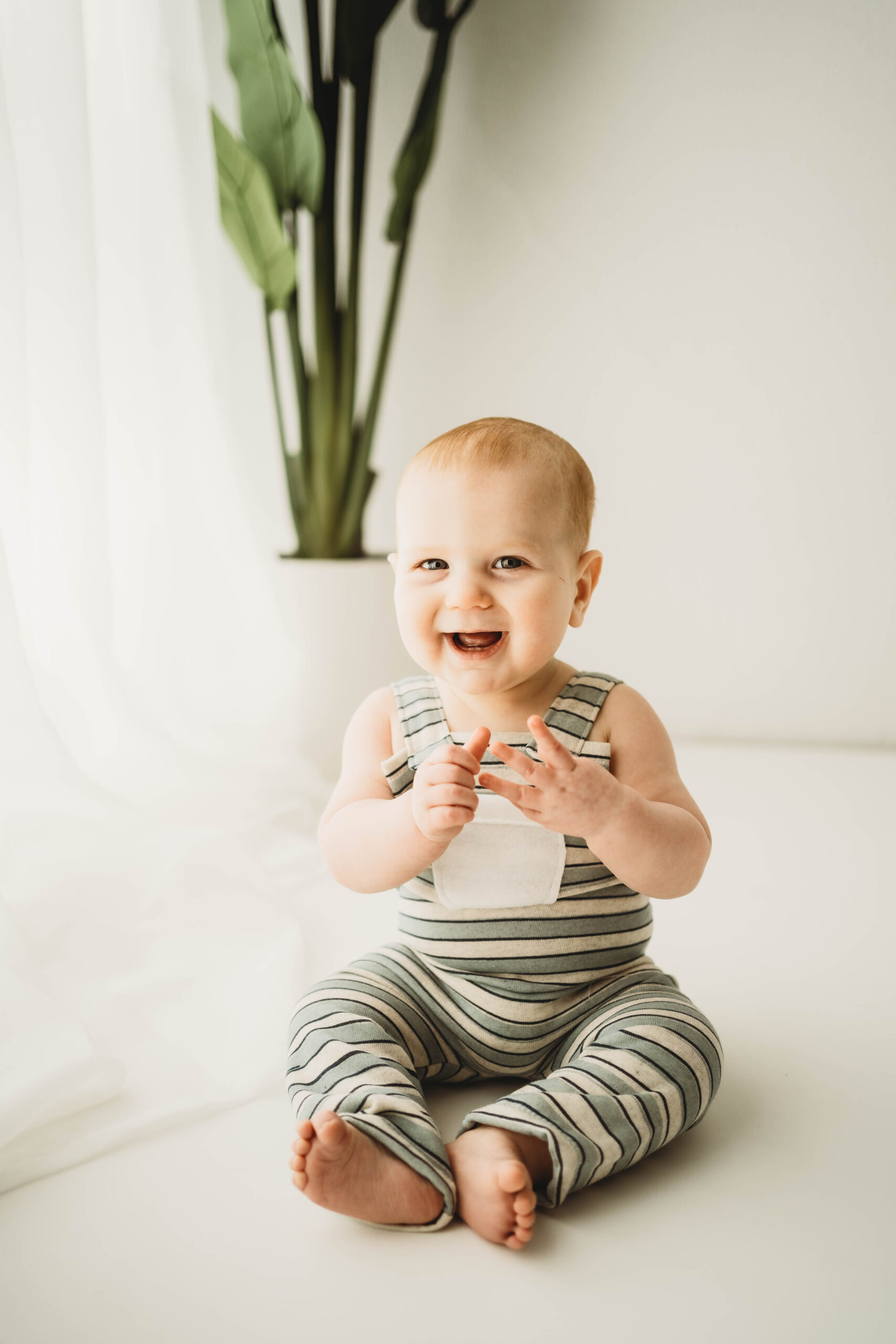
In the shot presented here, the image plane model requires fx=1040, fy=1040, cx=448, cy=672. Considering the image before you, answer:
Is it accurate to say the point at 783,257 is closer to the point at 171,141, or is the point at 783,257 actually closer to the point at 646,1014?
the point at 171,141

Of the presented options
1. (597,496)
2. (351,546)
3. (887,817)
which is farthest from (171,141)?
(887,817)

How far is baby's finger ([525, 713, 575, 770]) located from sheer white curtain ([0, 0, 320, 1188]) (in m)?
0.35

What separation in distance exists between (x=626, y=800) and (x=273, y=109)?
1161 mm

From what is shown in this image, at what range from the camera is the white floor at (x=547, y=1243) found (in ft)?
1.79

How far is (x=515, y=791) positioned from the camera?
Answer: 64 cm

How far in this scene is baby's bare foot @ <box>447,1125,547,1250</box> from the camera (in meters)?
0.57

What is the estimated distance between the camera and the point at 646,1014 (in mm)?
697

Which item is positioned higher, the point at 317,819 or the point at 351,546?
the point at 351,546

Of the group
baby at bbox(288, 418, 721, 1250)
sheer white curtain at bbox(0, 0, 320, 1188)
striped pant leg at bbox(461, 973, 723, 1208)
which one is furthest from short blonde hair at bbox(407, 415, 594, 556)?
sheer white curtain at bbox(0, 0, 320, 1188)

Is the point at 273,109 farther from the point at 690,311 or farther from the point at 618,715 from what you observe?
the point at 618,715

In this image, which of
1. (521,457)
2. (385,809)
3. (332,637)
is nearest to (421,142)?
(332,637)

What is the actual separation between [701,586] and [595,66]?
93 cm

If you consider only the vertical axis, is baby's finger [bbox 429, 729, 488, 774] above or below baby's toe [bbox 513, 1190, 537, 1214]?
above

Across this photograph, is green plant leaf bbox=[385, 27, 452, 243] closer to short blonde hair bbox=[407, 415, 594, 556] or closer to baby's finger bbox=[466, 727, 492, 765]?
short blonde hair bbox=[407, 415, 594, 556]
